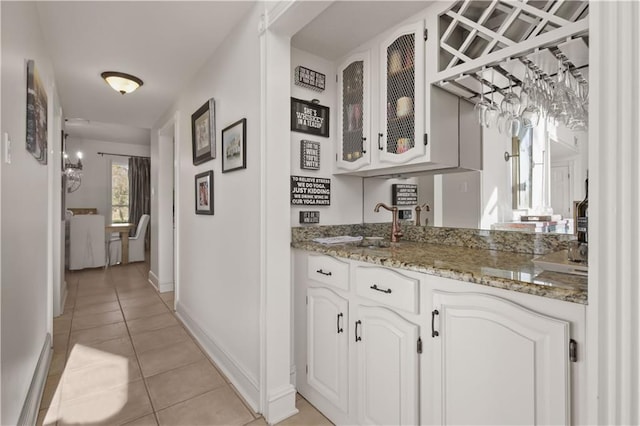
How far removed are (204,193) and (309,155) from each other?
3.39 ft

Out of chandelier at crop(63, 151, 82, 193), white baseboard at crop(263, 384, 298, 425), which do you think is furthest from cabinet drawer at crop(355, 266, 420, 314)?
chandelier at crop(63, 151, 82, 193)

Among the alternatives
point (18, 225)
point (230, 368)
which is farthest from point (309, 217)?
point (18, 225)

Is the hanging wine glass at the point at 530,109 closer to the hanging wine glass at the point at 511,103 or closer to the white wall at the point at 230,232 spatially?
the hanging wine glass at the point at 511,103

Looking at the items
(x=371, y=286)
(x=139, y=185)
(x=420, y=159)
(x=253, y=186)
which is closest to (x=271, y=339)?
(x=371, y=286)

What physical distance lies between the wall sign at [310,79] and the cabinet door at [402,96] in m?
0.46

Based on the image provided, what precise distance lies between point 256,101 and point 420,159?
38.0 inches

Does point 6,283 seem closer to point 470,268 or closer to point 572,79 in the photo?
point 470,268

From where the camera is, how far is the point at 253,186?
1828 millimetres

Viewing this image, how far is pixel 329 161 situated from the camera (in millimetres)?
2205

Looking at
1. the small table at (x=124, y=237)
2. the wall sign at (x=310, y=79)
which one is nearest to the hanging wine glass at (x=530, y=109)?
the wall sign at (x=310, y=79)

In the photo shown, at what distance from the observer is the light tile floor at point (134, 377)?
5.72 feet

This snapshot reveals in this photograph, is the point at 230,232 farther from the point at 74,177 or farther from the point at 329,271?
the point at 74,177

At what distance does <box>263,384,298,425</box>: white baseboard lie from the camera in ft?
5.52

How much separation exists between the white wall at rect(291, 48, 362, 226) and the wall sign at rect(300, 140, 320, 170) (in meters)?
0.03
